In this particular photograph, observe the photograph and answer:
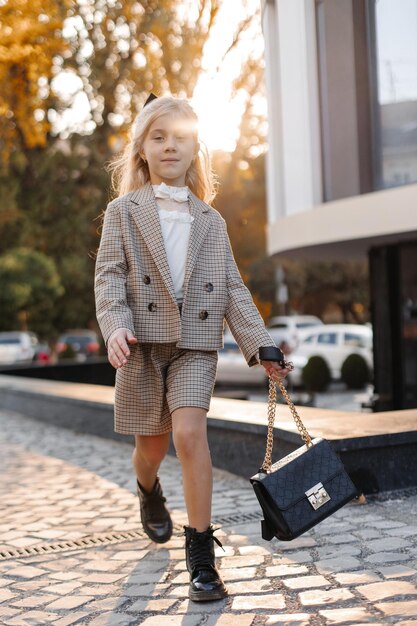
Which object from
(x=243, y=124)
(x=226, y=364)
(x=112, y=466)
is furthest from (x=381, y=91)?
(x=243, y=124)

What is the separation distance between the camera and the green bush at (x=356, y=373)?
17.3 meters

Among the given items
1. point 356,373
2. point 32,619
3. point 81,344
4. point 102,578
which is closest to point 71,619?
point 32,619

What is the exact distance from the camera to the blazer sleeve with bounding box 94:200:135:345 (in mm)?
3502

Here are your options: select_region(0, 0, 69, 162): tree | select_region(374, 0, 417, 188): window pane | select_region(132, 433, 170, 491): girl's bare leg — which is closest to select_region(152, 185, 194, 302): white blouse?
select_region(132, 433, 170, 491): girl's bare leg

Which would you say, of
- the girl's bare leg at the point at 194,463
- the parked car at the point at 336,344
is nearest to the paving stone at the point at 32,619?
the girl's bare leg at the point at 194,463

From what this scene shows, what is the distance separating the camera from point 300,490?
3.29 metres

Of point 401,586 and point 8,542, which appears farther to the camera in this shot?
point 8,542

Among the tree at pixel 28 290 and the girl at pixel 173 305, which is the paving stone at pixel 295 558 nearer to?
the girl at pixel 173 305

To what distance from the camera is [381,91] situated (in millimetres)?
9664

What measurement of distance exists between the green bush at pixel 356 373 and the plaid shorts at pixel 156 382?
13.8m

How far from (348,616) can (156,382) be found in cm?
121

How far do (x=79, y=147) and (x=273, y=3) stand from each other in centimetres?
1495

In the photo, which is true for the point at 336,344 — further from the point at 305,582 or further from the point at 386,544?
the point at 305,582

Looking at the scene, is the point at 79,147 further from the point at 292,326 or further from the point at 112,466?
the point at 112,466
